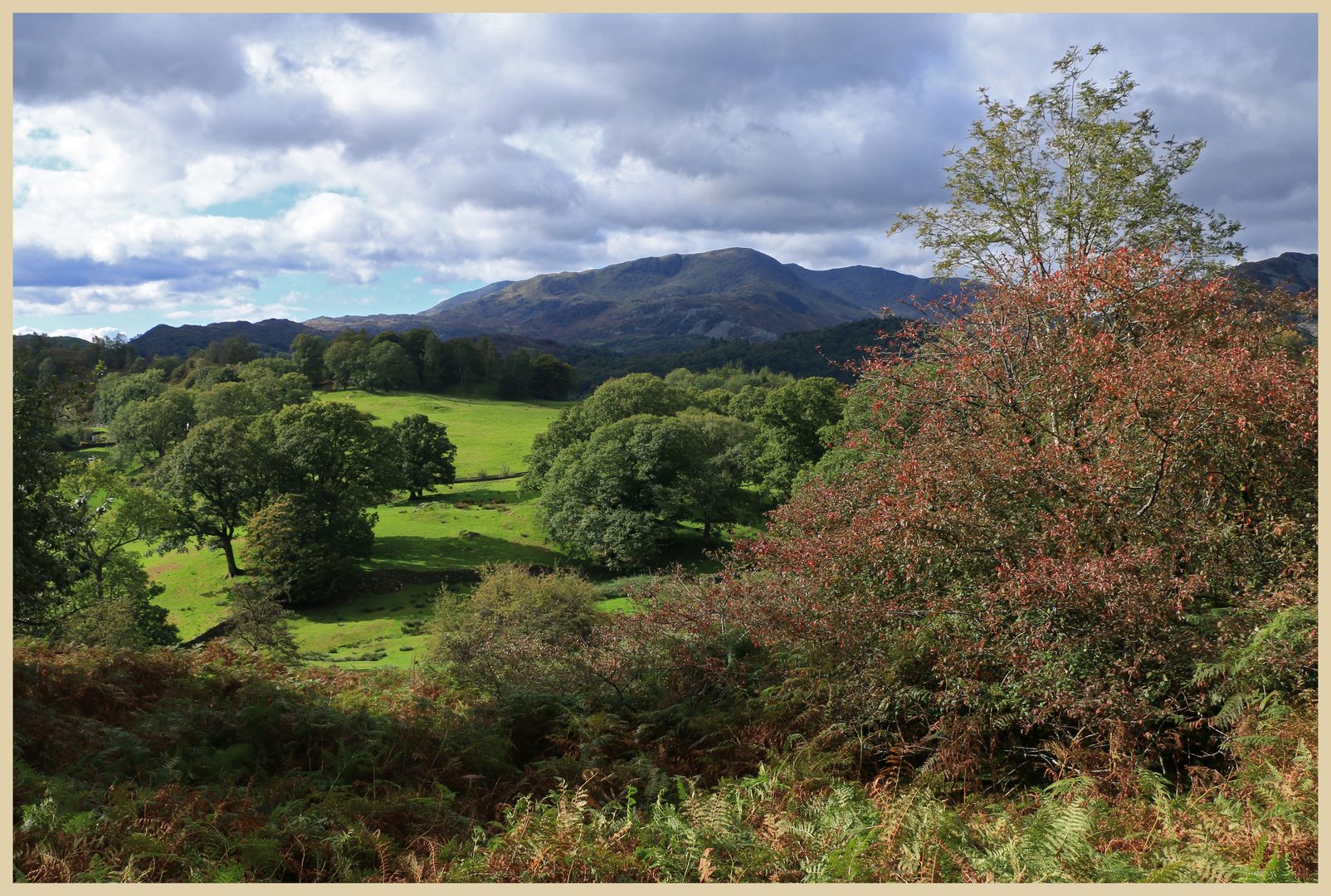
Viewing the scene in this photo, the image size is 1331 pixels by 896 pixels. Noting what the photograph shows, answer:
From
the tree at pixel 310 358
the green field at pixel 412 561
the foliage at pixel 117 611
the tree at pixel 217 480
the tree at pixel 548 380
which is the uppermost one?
the tree at pixel 310 358

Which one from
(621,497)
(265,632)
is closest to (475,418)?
(621,497)

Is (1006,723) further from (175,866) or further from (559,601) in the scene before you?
(559,601)

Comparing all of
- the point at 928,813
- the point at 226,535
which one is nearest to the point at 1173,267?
the point at 928,813

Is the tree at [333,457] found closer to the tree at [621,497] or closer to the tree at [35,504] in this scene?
the tree at [621,497]

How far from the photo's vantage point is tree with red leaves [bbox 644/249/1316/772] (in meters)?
7.66

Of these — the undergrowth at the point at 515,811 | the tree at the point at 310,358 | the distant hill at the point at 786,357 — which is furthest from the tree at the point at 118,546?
the distant hill at the point at 786,357

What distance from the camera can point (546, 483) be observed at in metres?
51.9

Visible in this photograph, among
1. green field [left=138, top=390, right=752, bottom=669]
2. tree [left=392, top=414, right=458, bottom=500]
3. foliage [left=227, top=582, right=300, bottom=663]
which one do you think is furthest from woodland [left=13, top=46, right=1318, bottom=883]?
tree [left=392, top=414, right=458, bottom=500]

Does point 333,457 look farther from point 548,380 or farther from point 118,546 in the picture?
point 548,380

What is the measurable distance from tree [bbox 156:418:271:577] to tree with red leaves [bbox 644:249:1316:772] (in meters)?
45.6

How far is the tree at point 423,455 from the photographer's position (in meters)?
63.7

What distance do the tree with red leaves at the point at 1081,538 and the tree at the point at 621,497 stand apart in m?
33.6

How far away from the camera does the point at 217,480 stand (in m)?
45.9

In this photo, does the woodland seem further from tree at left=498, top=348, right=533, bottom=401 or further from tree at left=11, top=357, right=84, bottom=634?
tree at left=498, top=348, right=533, bottom=401
